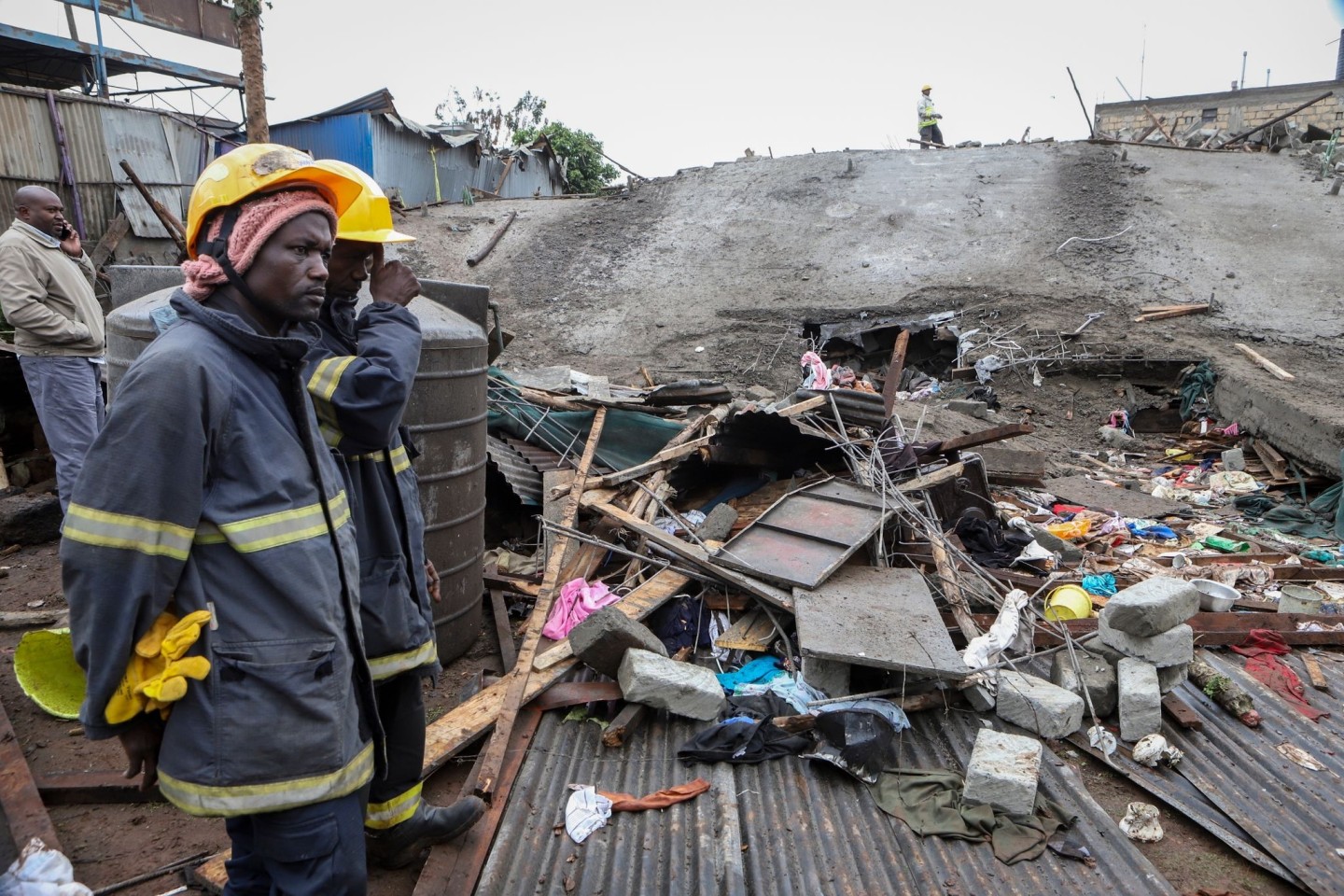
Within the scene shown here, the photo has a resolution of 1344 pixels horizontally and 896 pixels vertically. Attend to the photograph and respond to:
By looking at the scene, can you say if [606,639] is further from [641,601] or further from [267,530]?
[267,530]

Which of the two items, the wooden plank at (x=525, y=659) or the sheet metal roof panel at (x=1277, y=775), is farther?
the wooden plank at (x=525, y=659)

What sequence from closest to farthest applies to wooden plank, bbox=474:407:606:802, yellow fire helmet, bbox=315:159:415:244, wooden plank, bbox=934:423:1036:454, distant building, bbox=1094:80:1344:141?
yellow fire helmet, bbox=315:159:415:244 → wooden plank, bbox=474:407:606:802 → wooden plank, bbox=934:423:1036:454 → distant building, bbox=1094:80:1344:141

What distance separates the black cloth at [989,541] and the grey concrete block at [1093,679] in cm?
144

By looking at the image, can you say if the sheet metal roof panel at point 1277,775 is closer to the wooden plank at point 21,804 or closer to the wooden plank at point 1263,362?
the wooden plank at point 21,804

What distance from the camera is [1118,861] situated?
8.67 feet

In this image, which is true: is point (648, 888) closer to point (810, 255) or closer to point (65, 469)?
point (65, 469)

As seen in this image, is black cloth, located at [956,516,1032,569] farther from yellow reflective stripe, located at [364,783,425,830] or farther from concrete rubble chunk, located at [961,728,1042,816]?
yellow reflective stripe, located at [364,783,425,830]

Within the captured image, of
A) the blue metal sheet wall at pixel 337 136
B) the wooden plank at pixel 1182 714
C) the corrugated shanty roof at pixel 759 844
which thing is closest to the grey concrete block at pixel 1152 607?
the wooden plank at pixel 1182 714

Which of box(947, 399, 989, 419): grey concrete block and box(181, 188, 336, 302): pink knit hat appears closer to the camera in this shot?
box(181, 188, 336, 302): pink knit hat

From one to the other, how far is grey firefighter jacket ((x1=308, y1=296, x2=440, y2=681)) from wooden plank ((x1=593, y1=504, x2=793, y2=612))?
6.26 ft

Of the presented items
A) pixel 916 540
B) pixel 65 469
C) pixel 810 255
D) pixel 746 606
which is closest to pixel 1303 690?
pixel 916 540

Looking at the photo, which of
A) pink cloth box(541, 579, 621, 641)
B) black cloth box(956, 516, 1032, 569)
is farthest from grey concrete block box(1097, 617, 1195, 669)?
pink cloth box(541, 579, 621, 641)

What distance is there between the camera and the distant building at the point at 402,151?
19.5 metres

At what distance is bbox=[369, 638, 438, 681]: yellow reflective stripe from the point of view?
2.20 metres
